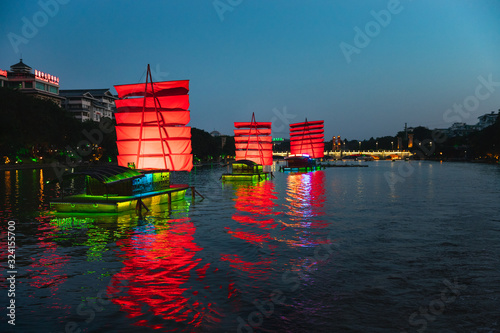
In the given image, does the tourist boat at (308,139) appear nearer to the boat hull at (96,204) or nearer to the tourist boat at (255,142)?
the tourist boat at (255,142)

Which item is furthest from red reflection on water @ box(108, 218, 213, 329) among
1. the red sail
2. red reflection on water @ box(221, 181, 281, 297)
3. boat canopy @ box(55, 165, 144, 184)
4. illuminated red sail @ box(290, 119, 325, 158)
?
illuminated red sail @ box(290, 119, 325, 158)

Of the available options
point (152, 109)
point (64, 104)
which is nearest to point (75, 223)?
point (152, 109)

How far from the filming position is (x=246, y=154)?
290 ft

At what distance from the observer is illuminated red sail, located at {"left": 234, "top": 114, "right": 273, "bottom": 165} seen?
88.2 metres

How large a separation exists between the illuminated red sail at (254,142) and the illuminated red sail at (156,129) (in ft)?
145

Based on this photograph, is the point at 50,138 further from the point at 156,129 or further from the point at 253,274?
the point at 253,274

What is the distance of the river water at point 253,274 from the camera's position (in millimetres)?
10461

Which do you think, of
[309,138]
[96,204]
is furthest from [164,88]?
[309,138]

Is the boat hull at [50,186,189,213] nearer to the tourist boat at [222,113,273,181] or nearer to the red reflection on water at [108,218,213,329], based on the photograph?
the red reflection on water at [108,218,213,329]

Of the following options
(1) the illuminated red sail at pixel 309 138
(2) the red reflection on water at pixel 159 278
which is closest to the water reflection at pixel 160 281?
(2) the red reflection on water at pixel 159 278

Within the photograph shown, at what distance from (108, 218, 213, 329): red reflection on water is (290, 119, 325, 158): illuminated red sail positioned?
115702 millimetres

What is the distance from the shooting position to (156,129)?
143 ft

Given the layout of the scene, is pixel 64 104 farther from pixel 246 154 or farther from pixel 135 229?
pixel 135 229

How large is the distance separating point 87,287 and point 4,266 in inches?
175
